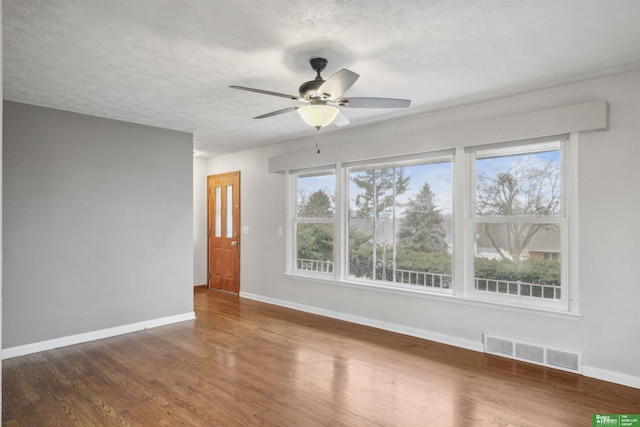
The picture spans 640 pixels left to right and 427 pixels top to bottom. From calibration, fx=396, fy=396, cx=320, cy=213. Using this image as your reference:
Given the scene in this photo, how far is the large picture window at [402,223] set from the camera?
172 inches

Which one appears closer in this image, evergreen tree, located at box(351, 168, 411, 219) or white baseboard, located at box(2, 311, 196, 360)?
white baseboard, located at box(2, 311, 196, 360)

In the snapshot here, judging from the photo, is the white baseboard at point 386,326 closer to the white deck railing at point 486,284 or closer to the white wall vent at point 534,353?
the white wall vent at point 534,353

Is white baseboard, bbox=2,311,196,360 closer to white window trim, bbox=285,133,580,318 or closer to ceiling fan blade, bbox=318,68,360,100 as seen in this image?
white window trim, bbox=285,133,580,318

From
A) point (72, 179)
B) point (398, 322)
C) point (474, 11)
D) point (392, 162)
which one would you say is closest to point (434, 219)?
point (392, 162)

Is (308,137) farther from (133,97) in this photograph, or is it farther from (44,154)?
(44,154)

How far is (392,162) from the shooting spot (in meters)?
4.74

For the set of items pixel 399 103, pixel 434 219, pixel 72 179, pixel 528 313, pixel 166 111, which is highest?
pixel 166 111

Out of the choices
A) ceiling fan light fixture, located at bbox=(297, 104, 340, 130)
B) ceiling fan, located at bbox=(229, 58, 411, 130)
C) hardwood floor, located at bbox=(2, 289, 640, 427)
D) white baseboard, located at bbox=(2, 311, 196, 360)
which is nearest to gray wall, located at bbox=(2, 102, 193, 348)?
white baseboard, located at bbox=(2, 311, 196, 360)

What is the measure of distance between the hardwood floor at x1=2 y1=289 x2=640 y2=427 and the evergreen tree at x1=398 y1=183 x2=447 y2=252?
105 centimetres

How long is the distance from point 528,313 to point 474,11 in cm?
271

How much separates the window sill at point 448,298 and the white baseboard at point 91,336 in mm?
1742

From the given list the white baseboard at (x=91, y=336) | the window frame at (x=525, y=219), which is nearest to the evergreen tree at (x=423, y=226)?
the window frame at (x=525, y=219)

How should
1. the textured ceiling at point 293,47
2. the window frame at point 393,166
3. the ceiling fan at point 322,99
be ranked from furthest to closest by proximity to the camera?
the window frame at point 393,166 < the ceiling fan at point 322,99 < the textured ceiling at point 293,47

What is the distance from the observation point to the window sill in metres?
3.52
